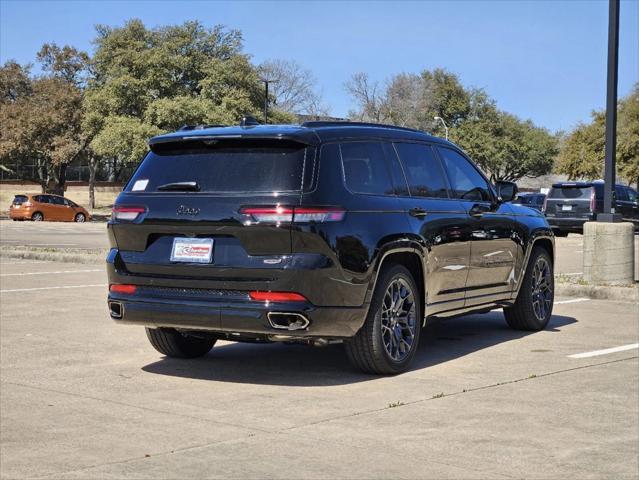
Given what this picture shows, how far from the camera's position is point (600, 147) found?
244ft

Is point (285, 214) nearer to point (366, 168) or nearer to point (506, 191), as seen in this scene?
point (366, 168)

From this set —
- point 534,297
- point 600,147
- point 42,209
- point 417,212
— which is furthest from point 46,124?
point 417,212

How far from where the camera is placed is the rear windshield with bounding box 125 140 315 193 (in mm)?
7340

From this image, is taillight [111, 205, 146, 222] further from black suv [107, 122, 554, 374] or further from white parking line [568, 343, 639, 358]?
white parking line [568, 343, 639, 358]

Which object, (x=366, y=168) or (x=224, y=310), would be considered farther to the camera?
(x=366, y=168)

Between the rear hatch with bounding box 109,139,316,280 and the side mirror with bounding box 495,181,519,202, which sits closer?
the rear hatch with bounding box 109,139,316,280

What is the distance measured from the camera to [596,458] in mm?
5477

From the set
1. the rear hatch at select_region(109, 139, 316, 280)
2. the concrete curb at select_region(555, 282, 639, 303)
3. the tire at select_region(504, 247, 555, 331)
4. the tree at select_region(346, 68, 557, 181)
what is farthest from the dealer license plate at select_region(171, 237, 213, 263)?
the tree at select_region(346, 68, 557, 181)

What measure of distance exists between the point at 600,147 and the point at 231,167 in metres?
70.4

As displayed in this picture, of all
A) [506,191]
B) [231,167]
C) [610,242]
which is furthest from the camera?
[610,242]

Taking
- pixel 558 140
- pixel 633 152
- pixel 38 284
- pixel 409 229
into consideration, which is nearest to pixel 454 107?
pixel 558 140

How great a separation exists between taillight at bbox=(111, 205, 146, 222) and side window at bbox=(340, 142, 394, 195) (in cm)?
159

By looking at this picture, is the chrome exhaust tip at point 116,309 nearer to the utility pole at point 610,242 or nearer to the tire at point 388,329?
the tire at point 388,329

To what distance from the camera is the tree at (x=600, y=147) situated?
206 feet
